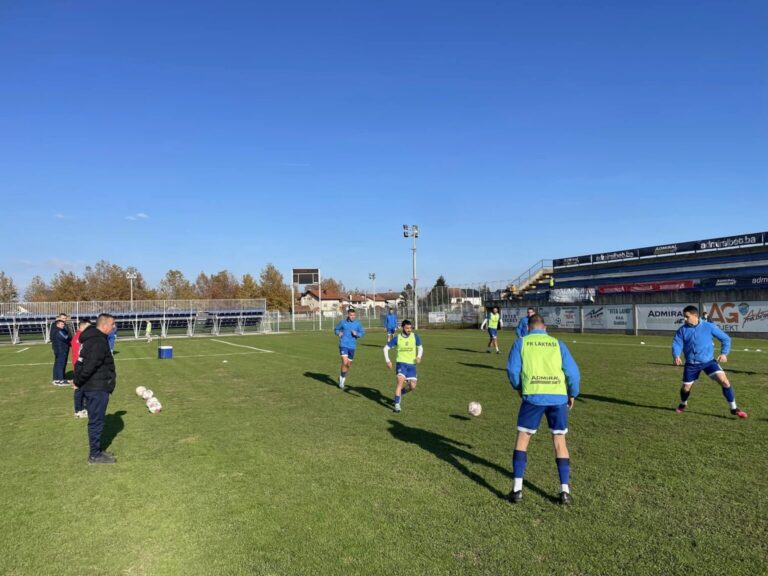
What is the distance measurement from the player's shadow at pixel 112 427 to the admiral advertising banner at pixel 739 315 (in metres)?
31.1

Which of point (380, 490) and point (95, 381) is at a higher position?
point (95, 381)

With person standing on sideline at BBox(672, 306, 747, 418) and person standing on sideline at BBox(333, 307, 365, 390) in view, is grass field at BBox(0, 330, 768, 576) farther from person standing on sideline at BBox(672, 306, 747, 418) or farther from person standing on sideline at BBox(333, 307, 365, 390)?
person standing on sideline at BBox(333, 307, 365, 390)

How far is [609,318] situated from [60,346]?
3328cm

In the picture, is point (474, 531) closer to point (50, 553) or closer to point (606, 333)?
point (50, 553)

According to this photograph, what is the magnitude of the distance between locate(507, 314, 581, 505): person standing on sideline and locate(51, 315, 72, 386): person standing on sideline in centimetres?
1467

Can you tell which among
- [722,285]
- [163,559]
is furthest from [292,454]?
[722,285]

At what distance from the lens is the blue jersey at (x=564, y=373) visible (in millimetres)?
5785

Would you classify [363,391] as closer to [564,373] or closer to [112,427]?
[112,427]

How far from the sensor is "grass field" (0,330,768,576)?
14.9 feet

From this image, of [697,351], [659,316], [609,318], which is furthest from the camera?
[609,318]

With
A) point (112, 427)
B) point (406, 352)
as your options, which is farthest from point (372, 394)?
point (112, 427)

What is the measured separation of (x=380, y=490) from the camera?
20.2 feet

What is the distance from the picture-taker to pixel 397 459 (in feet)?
24.3

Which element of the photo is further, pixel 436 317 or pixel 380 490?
pixel 436 317
